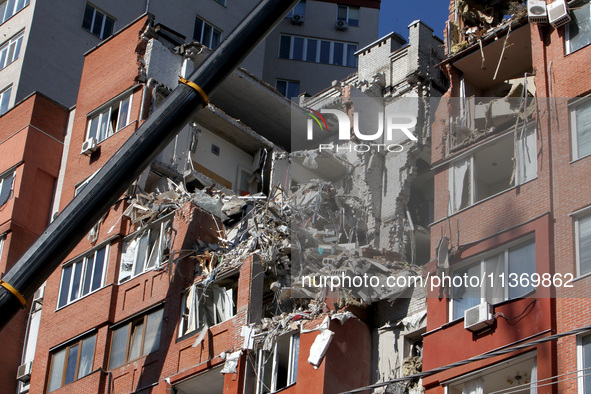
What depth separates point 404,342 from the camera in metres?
26.8

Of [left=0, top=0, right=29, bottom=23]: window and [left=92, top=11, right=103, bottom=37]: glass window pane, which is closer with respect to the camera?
[left=92, top=11, right=103, bottom=37]: glass window pane

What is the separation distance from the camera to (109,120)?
38562mm

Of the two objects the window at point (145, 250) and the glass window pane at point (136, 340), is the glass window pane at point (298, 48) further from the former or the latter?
the glass window pane at point (136, 340)

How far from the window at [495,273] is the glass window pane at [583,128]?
2.23m

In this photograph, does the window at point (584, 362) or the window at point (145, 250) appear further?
the window at point (145, 250)

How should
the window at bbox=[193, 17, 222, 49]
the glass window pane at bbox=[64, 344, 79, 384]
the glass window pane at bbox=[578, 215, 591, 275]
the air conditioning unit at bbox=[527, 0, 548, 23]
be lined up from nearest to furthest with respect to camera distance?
1. the glass window pane at bbox=[578, 215, 591, 275]
2. the air conditioning unit at bbox=[527, 0, 548, 23]
3. the glass window pane at bbox=[64, 344, 79, 384]
4. the window at bbox=[193, 17, 222, 49]

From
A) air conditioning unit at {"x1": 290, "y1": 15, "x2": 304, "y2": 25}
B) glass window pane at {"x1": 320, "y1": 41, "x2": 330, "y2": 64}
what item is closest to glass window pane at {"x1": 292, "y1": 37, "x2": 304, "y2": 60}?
air conditioning unit at {"x1": 290, "y1": 15, "x2": 304, "y2": 25}

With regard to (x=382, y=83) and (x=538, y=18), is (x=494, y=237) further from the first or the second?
(x=382, y=83)

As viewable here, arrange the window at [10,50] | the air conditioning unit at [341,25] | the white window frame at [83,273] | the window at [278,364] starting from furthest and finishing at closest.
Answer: the air conditioning unit at [341,25] < the window at [10,50] < the white window frame at [83,273] < the window at [278,364]

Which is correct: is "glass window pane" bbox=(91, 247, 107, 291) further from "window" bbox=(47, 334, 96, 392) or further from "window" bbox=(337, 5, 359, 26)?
"window" bbox=(337, 5, 359, 26)

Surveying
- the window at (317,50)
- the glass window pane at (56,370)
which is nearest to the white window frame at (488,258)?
the glass window pane at (56,370)

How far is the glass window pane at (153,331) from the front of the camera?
30.6 m

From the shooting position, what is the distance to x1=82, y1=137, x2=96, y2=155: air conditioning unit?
37.7 meters

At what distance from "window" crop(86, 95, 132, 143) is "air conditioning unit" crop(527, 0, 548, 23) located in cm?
1563
